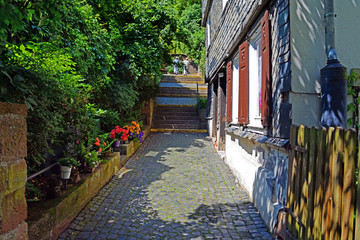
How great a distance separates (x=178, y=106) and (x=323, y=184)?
13607 mm

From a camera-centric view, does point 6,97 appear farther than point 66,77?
No

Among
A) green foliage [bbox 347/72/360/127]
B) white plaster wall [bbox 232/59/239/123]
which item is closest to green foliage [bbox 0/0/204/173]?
white plaster wall [bbox 232/59/239/123]

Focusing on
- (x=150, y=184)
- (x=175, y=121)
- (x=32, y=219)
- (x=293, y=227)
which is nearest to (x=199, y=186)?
(x=150, y=184)

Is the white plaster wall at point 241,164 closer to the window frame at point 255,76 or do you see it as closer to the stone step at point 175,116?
the window frame at point 255,76

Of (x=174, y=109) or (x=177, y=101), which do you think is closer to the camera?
(x=174, y=109)

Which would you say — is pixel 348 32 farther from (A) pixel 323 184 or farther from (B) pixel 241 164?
(B) pixel 241 164

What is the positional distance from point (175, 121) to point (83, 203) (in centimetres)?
996

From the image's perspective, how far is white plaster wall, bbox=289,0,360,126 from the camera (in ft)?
10.7

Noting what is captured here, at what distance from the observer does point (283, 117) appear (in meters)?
3.34

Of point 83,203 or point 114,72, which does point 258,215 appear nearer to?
point 83,203

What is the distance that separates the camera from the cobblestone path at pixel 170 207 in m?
3.55

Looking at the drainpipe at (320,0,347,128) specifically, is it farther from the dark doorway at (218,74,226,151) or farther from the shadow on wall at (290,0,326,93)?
the dark doorway at (218,74,226,151)

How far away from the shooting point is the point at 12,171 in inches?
83.4

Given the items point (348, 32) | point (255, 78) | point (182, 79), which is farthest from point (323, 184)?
point (182, 79)
